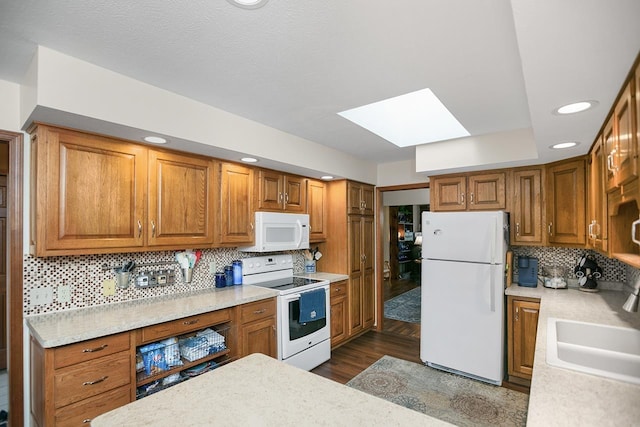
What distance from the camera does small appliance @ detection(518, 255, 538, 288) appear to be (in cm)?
318

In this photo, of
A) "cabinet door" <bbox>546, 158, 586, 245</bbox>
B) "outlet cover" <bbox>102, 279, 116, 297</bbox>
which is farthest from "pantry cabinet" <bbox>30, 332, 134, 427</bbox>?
"cabinet door" <bbox>546, 158, 586, 245</bbox>

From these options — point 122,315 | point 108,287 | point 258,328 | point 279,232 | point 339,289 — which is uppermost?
point 279,232

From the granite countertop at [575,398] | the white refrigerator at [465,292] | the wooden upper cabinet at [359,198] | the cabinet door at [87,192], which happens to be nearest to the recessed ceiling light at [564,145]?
the white refrigerator at [465,292]

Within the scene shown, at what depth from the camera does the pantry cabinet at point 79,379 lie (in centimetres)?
169

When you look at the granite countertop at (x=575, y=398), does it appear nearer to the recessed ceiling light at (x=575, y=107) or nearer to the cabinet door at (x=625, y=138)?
the cabinet door at (x=625, y=138)

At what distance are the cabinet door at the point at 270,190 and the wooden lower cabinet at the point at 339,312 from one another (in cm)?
119

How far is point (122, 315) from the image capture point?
2119 millimetres

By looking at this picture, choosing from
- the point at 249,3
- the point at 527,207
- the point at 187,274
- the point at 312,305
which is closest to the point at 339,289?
the point at 312,305

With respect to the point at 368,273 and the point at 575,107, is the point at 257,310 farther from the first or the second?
the point at 575,107

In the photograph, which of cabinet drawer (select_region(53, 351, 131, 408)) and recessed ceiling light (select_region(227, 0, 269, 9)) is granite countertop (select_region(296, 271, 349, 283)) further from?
recessed ceiling light (select_region(227, 0, 269, 9))

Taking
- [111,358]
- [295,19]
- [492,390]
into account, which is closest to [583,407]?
[295,19]

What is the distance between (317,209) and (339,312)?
1.30 meters

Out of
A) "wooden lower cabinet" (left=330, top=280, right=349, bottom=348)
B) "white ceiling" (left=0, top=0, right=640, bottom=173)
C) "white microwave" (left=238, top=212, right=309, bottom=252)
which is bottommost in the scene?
"wooden lower cabinet" (left=330, top=280, right=349, bottom=348)

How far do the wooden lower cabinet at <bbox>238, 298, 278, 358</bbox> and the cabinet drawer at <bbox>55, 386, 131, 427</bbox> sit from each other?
0.90 metres
